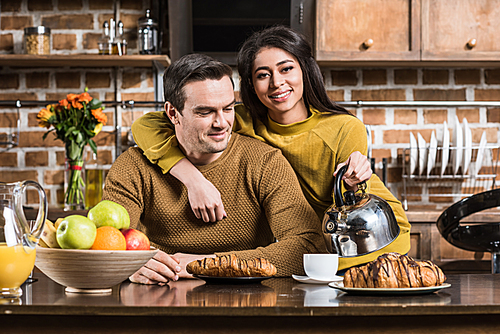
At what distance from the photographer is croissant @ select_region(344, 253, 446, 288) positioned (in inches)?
36.2

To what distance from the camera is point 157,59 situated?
2.84 metres

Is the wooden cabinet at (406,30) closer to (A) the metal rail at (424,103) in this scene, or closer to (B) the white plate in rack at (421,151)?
(A) the metal rail at (424,103)

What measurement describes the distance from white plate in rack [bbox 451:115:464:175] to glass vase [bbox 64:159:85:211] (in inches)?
78.3

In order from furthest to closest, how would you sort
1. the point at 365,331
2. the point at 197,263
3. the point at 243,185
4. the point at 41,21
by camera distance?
the point at 41,21 → the point at 243,185 → the point at 197,263 → the point at 365,331

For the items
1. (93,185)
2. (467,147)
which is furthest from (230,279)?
(467,147)

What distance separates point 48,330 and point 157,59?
2172 millimetres

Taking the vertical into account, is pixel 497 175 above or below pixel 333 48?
below

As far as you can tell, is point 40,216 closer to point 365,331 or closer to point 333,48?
point 365,331

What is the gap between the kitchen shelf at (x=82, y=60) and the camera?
2838mm

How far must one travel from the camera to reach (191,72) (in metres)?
1.58

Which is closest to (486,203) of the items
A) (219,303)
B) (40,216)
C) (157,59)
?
(219,303)

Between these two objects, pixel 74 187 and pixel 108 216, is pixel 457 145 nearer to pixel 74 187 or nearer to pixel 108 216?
pixel 74 187

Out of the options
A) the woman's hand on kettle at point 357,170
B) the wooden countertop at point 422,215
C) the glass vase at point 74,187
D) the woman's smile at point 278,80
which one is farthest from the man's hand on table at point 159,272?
the glass vase at point 74,187

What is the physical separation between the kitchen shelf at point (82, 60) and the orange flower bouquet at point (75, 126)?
31 cm
